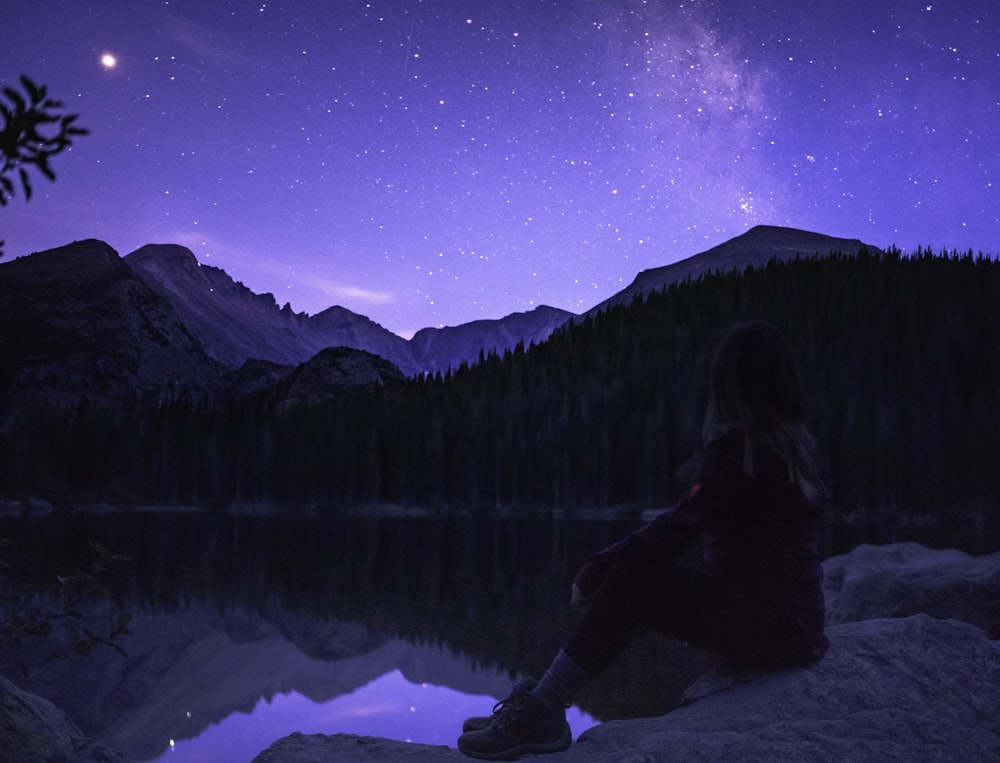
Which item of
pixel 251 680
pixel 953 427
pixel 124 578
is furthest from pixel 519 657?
pixel 953 427

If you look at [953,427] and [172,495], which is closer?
[953,427]

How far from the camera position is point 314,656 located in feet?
29.5

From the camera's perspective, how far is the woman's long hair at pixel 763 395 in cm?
417

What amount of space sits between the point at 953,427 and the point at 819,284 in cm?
2795

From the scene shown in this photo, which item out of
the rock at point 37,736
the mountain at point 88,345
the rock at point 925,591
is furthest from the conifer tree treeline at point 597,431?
the mountain at point 88,345

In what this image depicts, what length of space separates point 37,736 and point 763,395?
14.5 ft

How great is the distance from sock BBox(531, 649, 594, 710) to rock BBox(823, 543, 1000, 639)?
5818 millimetres

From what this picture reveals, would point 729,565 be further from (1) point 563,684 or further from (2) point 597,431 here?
(2) point 597,431

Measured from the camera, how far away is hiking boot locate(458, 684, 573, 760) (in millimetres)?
4340

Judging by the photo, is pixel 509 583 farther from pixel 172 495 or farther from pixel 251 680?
pixel 172 495

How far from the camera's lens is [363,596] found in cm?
1305

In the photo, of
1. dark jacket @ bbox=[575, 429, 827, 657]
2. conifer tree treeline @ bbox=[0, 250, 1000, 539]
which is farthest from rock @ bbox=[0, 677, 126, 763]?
conifer tree treeline @ bbox=[0, 250, 1000, 539]

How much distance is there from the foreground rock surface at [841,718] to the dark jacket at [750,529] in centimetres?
37

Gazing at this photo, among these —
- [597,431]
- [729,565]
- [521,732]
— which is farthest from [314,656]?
[597,431]
